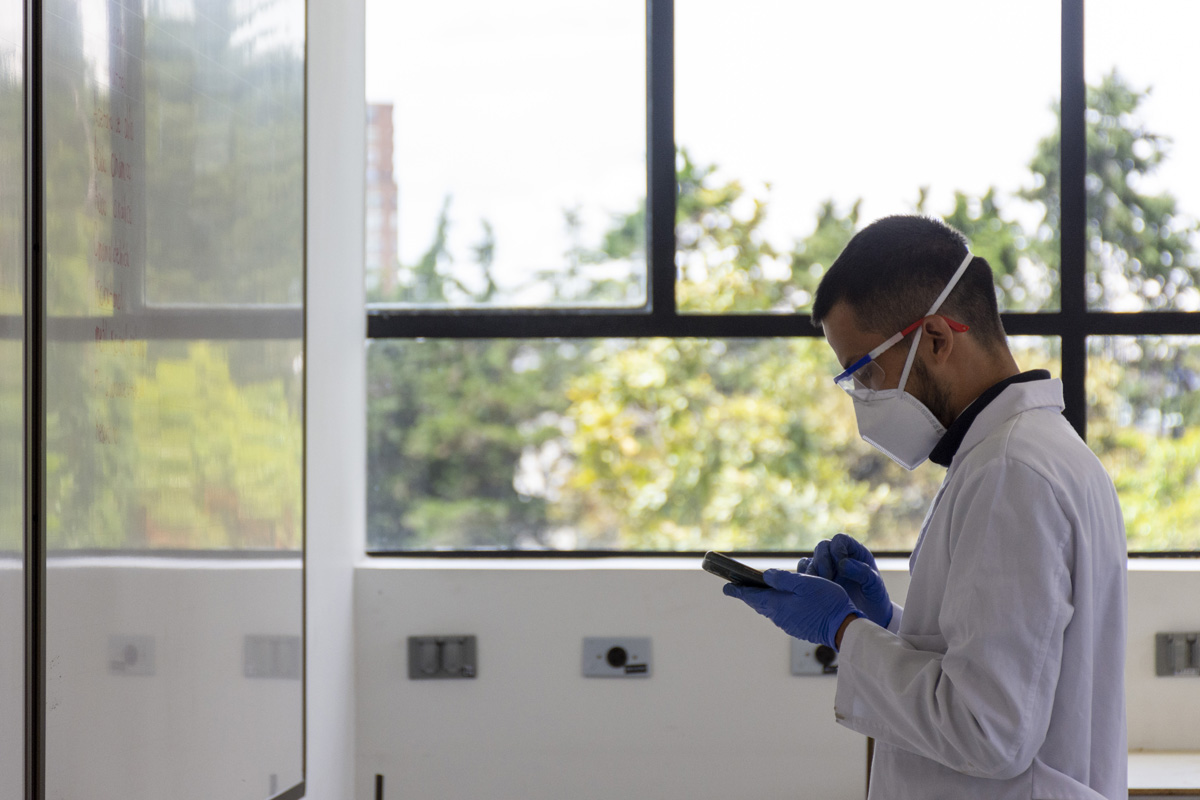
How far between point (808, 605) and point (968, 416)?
317 mm

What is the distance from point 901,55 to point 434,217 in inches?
47.8

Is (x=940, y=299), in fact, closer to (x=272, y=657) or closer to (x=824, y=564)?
(x=824, y=564)

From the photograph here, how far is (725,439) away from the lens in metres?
2.28

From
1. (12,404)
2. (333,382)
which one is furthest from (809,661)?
(12,404)

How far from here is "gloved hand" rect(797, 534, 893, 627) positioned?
1.43 m

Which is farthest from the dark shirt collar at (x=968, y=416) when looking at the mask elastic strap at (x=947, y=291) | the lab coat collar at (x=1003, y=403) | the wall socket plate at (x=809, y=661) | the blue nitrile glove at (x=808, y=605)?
the wall socket plate at (x=809, y=661)

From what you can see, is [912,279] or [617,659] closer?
[912,279]

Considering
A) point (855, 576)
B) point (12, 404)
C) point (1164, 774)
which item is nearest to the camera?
point (12, 404)

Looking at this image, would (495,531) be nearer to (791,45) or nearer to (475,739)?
(475,739)

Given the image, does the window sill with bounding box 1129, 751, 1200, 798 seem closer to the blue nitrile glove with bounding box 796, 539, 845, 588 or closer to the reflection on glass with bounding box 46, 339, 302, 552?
the blue nitrile glove with bounding box 796, 539, 845, 588

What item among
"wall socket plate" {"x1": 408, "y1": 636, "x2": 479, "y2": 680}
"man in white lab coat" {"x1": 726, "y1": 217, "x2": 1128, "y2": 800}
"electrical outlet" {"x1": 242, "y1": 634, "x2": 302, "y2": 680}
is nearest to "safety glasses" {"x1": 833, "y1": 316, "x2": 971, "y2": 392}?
"man in white lab coat" {"x1": 726, "y1": 217, "x2": 1128, "y2": 800}

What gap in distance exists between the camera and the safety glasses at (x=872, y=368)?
1.14 meters

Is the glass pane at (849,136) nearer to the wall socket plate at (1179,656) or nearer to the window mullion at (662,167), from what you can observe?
the window mullion at (662,167)

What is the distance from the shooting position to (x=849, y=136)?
228 cm
